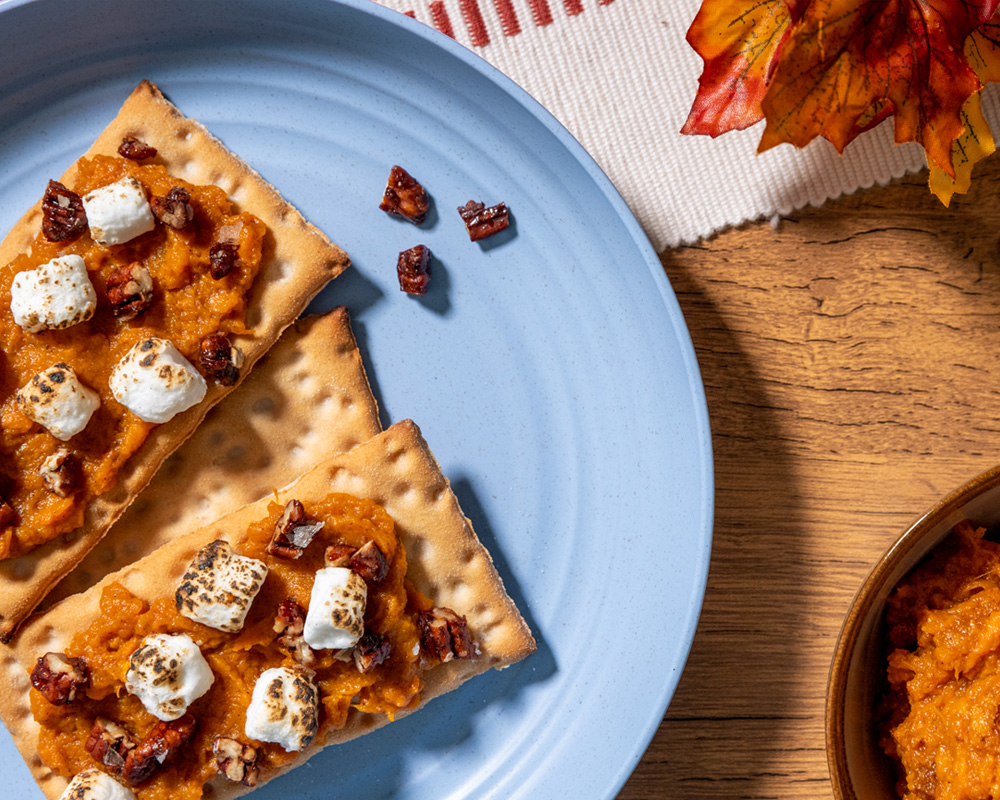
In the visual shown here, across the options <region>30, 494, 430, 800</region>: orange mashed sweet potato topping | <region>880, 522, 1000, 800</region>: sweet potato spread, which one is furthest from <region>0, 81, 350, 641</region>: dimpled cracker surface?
<region>880, 522, 1000, 800</region>: sweet potato spread

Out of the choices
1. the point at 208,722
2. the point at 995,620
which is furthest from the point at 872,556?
the point at 208,722

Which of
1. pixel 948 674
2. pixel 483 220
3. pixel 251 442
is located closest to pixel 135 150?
pixel 251 442

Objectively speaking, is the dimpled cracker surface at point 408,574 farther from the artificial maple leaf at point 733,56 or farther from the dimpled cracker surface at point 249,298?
the artificial maple leaf at point 733,56

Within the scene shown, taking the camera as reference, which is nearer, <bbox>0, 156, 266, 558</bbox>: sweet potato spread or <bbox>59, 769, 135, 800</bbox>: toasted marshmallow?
<bbox>59, 769, 135, 800</bbox>: toasted marshmallow

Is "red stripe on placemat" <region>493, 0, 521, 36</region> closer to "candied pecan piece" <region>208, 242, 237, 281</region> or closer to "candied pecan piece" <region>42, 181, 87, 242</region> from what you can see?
"candied pecan piece" <region>208, 242, 237, 281</region>

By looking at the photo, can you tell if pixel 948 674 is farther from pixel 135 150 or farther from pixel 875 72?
pixel 135 150

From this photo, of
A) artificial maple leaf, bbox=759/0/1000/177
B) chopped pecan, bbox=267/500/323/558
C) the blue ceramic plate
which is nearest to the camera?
artificial maple leaf, bbox=759/0/1000/177
